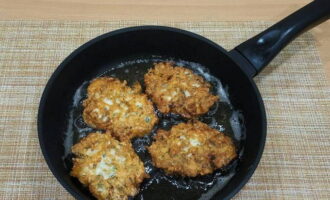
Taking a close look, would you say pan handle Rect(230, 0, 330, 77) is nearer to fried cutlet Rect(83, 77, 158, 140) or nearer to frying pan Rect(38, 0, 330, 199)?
frying pan Rect(38, 0, 330, 199)

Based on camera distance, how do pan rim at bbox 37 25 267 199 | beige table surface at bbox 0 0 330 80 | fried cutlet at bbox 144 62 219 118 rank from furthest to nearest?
beige table surface at bbox 0 0 330 80 → fried cutlet at bbox 144 62 219 118 → pan rim at bbox 37 25 267 199

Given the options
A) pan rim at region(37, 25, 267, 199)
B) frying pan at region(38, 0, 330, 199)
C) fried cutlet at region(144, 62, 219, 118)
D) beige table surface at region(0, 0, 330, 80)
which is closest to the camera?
pan rim at region(37, 25, 267, 199)

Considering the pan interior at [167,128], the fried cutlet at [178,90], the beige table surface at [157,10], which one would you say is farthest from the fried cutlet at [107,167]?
the beige table surface at [157,10]

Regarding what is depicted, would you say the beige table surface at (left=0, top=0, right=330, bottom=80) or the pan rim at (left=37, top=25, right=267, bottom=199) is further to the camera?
the beige table surface at (left=0, top=0, right=330, bottom=80)

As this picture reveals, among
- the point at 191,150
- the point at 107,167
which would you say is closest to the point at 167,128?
the point at 191,150

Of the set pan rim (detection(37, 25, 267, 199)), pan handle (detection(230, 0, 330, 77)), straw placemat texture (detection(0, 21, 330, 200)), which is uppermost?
pan handle (detection(230, 0, 330, 77))

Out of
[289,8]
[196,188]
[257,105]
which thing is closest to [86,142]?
[196,188]

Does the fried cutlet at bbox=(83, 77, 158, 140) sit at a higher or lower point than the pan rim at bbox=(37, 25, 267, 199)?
lower

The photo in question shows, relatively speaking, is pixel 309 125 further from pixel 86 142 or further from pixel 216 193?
pixel 86 142

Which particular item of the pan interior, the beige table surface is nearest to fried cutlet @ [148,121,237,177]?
the pan interior
